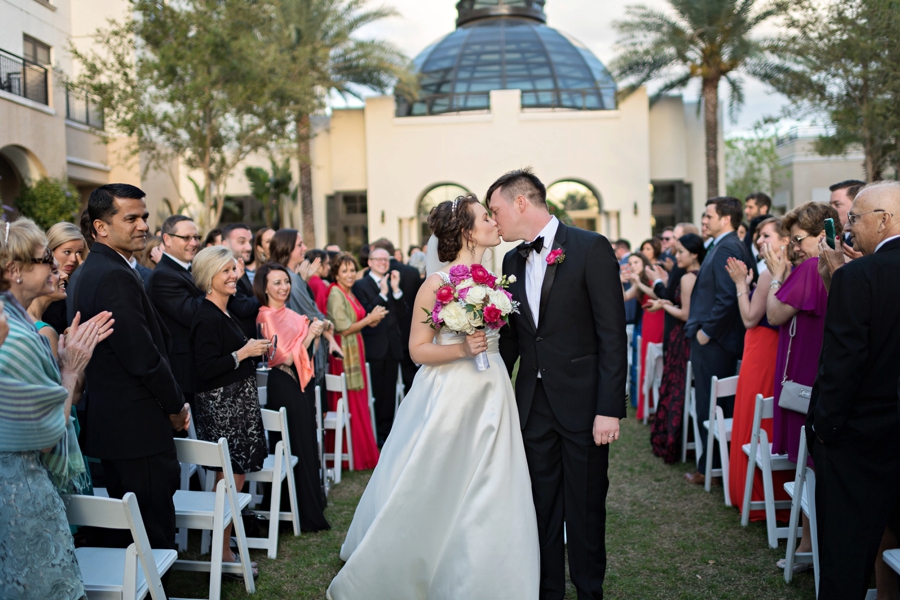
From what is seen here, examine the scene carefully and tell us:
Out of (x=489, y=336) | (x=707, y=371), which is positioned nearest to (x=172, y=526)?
(x=489, y=336)

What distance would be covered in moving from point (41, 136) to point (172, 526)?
16686 mm

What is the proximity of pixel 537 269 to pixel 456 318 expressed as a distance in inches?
22.7

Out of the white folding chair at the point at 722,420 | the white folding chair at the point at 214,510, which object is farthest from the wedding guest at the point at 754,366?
the white folding chair at the point at 214,510

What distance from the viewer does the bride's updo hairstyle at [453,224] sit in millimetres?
4246

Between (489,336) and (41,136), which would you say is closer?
(489,336)

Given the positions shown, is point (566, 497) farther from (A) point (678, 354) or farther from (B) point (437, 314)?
(A) point (678, 354)

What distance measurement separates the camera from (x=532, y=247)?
13.1 feet

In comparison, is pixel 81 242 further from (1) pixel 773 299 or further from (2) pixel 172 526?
(1) pixel 773 299

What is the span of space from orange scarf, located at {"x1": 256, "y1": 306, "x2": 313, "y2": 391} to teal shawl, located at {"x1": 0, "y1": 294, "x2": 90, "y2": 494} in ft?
8.91

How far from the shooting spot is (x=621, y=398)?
3781mm

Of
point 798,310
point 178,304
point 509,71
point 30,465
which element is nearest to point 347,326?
point 178,304

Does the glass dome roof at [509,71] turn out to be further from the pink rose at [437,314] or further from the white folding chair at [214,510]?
the white folding chair at [214,510]

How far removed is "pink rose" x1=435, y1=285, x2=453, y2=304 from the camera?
3.82m

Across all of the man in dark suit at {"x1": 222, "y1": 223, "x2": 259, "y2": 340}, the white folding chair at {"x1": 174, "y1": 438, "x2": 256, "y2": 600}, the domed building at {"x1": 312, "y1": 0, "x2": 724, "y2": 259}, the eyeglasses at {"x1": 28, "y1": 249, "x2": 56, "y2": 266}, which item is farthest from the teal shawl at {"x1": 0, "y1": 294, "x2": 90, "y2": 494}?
the domed building at {"x1": 312, "y1": 0, "x2": 724, "y2": 259}
